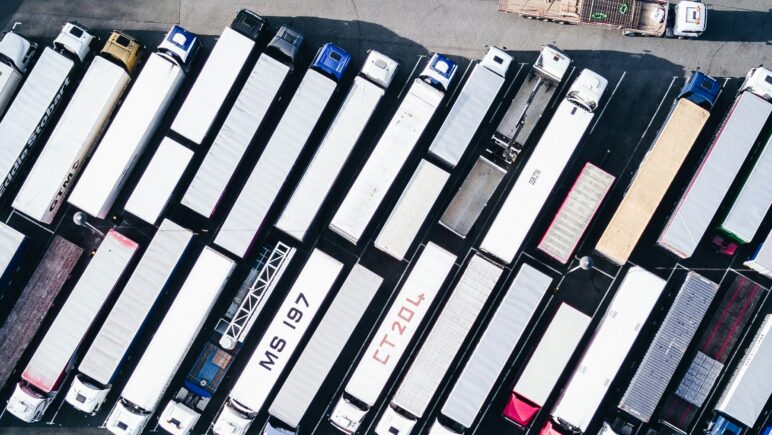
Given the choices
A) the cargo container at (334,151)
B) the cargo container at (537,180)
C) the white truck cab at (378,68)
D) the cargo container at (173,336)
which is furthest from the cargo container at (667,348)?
the cargo container at (173,336)

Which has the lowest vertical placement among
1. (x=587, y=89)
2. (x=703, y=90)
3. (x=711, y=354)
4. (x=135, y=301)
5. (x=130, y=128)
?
(x=135, y=301)

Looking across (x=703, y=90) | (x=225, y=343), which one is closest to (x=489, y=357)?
(x=225, y=343)

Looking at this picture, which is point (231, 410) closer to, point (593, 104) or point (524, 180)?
point (524, 180)

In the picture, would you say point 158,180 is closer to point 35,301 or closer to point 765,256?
point 35,301

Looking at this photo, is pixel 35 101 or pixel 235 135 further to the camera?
pixel 35 101

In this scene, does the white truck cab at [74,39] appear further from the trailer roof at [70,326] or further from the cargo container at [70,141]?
the trailer roof at [70,326]

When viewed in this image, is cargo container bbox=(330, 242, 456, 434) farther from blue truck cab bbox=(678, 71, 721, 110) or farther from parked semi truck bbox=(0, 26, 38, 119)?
parked semi truck bbox=(0, 26, 38, 119)

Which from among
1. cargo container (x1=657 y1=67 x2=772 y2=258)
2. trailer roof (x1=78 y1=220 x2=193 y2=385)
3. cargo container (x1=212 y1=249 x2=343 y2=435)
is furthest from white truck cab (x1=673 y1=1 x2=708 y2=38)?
trailer roof (x1=78 y1=220 x2=193 y2=385)
